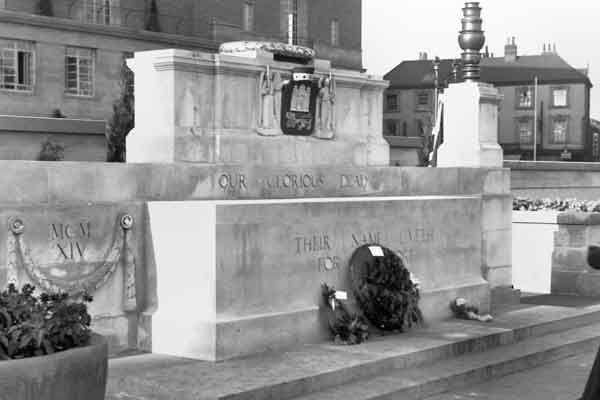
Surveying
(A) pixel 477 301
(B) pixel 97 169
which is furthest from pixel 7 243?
(A) pixel 477 301

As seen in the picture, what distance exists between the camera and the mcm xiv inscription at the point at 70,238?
1066 cm

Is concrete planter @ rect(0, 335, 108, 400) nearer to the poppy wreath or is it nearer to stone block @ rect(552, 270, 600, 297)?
the poppy wreath

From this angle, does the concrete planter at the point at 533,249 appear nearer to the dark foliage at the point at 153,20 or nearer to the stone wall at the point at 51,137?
the stone wall at the point at 51,137

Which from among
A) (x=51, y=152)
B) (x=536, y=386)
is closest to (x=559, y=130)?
(x=51, y=152)

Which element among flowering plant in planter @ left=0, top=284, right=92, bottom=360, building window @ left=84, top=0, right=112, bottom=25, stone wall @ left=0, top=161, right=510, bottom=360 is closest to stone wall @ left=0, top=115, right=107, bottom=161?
building window @ left=84, top=0, right=112, bottom=25

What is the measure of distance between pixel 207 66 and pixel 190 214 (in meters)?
2.44

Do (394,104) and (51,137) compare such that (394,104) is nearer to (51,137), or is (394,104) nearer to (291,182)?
(51,137)

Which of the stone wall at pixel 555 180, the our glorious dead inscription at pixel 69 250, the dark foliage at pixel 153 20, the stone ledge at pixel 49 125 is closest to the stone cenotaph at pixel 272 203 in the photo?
the our glorious dead inscription at pixel 69 250

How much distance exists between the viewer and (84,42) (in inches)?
1625

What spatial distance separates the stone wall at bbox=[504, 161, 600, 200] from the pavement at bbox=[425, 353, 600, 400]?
80.1ft

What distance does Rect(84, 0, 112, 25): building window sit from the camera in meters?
42.9

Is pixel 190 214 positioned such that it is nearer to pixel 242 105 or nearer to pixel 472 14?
pixel 242 105

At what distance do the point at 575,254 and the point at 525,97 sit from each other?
78.9 meters

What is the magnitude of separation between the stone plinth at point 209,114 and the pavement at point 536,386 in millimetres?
4023
